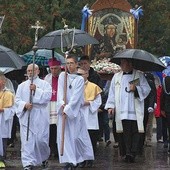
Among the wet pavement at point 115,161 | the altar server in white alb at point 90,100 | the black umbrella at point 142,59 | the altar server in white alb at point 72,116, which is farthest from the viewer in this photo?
the black umbrella at point 142,59

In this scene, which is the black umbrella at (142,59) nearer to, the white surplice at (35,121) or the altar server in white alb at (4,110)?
the white surplice at (35,121)

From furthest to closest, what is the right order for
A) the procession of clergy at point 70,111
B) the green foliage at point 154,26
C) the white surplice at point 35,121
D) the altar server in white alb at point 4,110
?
the green foliage at point 154,26 < the altar server in white alb at point 4,110 < the white surplice at point 35,121 < the procession of clergy at point 70,111

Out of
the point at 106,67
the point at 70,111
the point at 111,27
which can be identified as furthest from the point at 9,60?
the point at 111,27

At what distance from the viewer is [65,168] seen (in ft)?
41.2

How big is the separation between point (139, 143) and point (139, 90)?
52.8 inches

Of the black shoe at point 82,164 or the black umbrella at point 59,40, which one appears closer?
the black shoe at point 82,164

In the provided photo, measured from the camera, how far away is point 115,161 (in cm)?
1484

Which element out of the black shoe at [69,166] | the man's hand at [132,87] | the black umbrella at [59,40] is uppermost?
the black umbrella at [59,40]

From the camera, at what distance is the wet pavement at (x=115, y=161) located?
542 inches

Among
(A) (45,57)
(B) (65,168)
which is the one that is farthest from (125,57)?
(A) (45,57)

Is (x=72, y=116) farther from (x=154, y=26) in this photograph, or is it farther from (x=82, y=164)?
(x=154, y=26)

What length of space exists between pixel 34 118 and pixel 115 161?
8.38 ft

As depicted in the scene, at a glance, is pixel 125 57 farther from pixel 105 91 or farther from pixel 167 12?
pixel 167 12

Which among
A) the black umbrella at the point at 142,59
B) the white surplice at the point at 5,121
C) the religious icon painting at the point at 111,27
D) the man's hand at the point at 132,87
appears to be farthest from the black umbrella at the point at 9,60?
the religious icon painting at the point at 111,27
